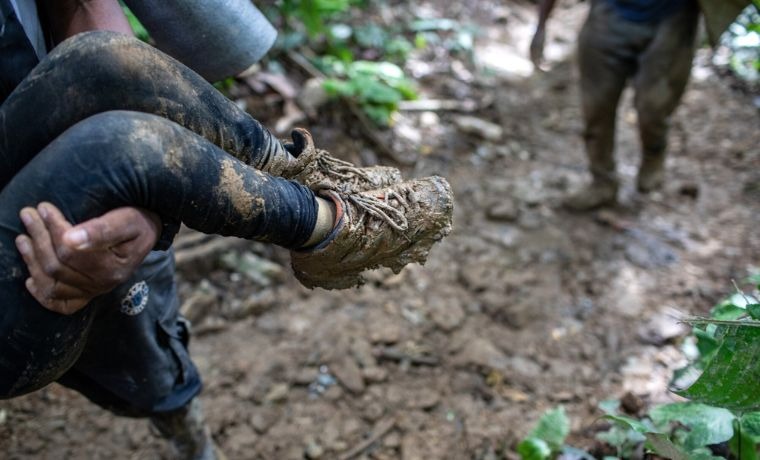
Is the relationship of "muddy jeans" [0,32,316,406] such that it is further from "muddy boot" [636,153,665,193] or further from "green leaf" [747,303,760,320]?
"muddy boot" [636,153,665,193]

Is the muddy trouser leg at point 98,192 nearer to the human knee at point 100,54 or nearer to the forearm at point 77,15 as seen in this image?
the human knee at point 100,54

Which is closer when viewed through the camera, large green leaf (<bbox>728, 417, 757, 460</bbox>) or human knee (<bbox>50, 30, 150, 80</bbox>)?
human knee (<bbox>50, 30, 150, 80</bbox>)

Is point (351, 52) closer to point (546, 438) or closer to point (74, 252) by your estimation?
point (546, 438)

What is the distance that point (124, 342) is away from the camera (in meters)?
1.67

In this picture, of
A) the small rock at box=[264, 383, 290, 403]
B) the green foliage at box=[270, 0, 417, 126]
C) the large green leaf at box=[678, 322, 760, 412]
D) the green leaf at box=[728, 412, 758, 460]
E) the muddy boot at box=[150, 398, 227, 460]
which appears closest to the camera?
the large green leaf at box=[678, 322, 760, 412]

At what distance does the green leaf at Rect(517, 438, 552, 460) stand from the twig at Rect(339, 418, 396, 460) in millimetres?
626

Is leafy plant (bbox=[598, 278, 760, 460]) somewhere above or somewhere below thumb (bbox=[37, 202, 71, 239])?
below

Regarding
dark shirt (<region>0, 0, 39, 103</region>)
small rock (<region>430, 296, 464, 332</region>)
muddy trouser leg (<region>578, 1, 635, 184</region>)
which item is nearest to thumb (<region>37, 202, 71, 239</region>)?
dark shirt (<region>0, 0, 39, 103</region>)

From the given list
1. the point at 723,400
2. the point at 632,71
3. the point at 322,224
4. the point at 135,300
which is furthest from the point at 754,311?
the point at 632,71

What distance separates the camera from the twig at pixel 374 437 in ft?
7.94

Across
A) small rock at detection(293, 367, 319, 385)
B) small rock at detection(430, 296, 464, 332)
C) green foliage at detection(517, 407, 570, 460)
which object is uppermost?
green foliage at detection(517, 407, 570, 460)

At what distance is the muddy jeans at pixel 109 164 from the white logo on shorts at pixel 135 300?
55 mm

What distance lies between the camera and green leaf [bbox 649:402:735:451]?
Answer: 1680 millimetres

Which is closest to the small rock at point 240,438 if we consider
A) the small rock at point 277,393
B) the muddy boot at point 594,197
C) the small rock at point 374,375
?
the small rock at point 277,393
